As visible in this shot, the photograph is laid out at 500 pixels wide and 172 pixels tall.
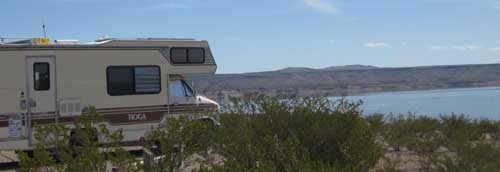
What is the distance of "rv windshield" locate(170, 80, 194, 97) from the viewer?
12.9m

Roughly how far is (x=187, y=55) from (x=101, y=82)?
182 centimetres

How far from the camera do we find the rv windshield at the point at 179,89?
12891 mm

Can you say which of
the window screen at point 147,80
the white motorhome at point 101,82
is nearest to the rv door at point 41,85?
the white motorhome at point 101,82

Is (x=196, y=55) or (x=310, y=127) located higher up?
(x=196, y=55)

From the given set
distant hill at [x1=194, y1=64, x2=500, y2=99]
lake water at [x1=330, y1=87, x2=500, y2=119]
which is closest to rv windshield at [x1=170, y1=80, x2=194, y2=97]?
lake water at [x1=330, y1=87, x2=500, y2=119]

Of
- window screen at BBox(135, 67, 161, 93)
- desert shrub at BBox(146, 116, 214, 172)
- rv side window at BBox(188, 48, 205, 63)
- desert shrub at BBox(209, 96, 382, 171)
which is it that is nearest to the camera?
desert shrub at BBox(146, 116, 214, 172)

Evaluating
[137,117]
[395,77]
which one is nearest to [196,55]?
[137,117]

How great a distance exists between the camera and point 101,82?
1212 centimetres

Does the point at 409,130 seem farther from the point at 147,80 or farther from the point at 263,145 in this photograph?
the point at 263,145

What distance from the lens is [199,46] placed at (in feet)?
42.9

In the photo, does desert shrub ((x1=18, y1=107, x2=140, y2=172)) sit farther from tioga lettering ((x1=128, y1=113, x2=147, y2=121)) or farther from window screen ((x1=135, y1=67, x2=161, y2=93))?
window screen ((x1=135, y1=67, x2=161, y2=93))

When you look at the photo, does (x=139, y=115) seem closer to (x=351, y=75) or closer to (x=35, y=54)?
(x=35, y=54)

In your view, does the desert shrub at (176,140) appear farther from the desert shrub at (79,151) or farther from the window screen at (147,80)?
the window screen at (147,80)

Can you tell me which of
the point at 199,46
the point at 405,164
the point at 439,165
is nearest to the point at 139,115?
the point at 199,46
